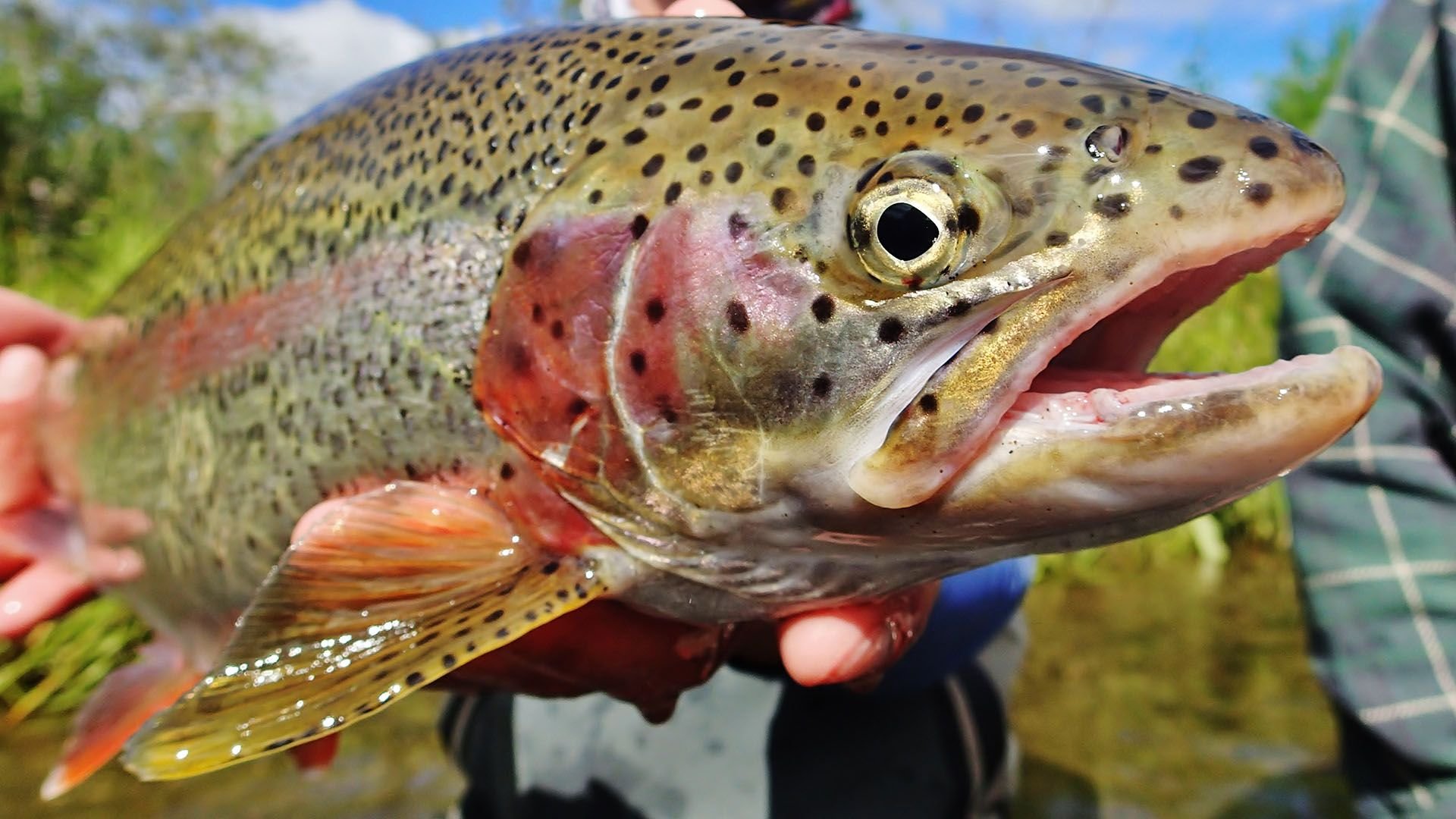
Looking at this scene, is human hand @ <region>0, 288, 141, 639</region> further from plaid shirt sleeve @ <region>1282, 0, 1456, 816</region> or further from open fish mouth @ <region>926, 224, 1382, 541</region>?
plaid shirt sleeve @ <region>1282, 0, 1456, 816</region>

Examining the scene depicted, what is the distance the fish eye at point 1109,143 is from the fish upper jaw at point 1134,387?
0.08 meters

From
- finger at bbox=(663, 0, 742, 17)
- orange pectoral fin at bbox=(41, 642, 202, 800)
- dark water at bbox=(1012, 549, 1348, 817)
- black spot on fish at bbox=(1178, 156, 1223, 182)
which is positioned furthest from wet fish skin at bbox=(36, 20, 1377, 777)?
dark water at bbox=(1012, 549, 1348, 817)

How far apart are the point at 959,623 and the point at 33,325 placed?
8.53 feet

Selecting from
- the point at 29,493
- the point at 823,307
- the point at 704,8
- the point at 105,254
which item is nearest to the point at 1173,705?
the point at 704,8

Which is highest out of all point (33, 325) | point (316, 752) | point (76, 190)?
point (33, 325)

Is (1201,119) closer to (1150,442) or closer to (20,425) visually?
(1150,442)

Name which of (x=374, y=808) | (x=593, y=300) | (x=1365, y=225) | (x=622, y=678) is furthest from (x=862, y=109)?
(x=374, y=808)

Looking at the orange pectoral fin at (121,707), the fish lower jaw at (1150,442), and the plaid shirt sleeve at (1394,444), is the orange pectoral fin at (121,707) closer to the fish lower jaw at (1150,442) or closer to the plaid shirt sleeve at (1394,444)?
the fish lower jaw at (1150,442)

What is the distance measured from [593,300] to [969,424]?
58cm

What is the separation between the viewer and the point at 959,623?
2186 mm

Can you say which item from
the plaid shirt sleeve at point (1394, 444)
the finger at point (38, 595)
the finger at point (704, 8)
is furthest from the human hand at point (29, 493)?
the plaid shirt sleeve at point (1394, 444)

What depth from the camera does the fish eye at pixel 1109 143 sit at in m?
1.15

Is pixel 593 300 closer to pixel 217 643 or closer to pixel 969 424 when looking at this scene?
pixel 969 424

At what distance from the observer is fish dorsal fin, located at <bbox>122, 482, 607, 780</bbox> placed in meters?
1.38
